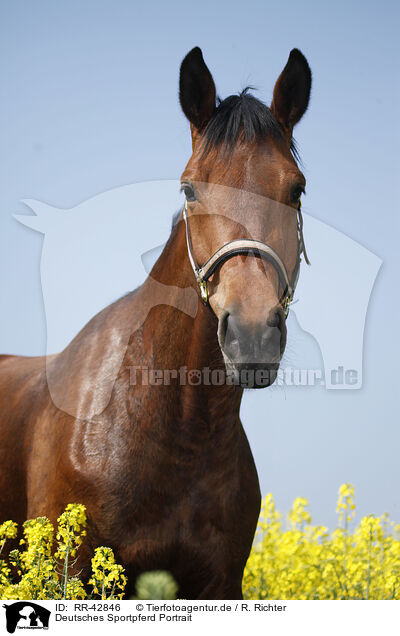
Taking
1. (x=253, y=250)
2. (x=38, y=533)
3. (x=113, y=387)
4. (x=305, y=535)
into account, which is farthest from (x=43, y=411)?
(x=305, y=535)

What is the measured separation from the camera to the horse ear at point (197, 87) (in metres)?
3.52

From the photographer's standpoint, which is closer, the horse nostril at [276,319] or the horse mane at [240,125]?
the horse nostril at [276,319]

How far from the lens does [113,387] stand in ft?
12.1

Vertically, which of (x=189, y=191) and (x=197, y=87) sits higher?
(x=197, y=87)

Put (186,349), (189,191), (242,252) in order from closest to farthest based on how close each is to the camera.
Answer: (242,252) → (189,191) → (186,349)

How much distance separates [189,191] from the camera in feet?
10.8

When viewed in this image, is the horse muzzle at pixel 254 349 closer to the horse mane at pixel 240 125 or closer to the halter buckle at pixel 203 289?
the halter buckle at pixel 203 289

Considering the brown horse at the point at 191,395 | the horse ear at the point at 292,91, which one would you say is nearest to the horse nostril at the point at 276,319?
the brown horse at the point at 191,395
